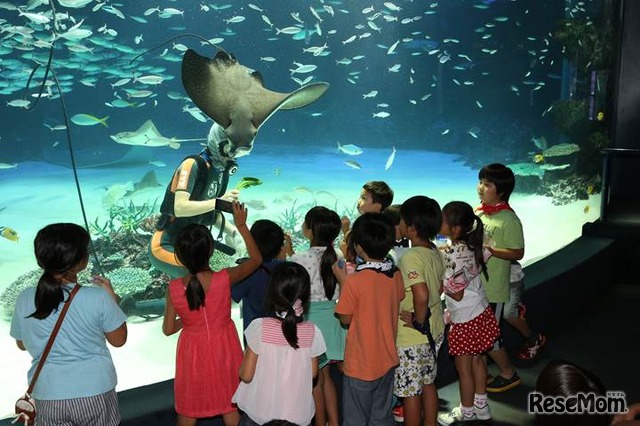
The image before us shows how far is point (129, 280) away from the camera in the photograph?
5098 millimetres

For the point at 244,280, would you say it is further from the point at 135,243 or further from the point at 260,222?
the point at 135,243

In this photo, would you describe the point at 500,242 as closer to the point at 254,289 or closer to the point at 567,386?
the point at 254,289

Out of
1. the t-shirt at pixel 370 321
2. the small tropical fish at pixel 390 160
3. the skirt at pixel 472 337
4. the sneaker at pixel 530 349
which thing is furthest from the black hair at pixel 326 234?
the small tropical fish at pixel 390 160

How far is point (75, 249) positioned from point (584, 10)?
9246mm

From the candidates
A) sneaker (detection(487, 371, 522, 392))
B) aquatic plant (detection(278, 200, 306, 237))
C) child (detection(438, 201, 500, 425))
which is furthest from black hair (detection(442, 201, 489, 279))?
aquatic plant (detection(278, 200, 306, 237))

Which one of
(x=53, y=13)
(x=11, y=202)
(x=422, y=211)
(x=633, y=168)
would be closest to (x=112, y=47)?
(x=53, y=13)

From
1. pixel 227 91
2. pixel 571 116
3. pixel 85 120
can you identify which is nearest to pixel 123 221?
pixel 85 120

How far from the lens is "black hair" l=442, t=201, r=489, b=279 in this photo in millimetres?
4153

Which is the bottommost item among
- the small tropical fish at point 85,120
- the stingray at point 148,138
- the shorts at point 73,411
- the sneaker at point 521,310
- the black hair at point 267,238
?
the sneaker at point 521,310

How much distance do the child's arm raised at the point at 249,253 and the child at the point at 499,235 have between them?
1.78 metres

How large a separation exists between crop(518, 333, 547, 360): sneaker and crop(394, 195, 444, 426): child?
1849 millimetres

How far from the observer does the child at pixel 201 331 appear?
3.20 meters

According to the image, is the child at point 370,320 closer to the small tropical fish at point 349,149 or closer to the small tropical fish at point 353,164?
the small tropical fish at point 349,149

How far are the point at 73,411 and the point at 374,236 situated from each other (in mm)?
1674
